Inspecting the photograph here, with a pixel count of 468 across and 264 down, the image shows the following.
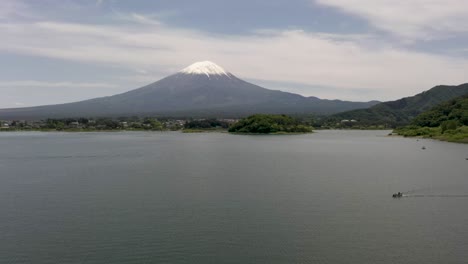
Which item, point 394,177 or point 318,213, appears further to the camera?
point 394,177

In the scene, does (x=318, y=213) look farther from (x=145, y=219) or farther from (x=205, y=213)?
(x=145, y=219)

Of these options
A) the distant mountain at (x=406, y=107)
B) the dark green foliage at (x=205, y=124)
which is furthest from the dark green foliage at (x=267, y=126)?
the distant mountain at (x=406, y=107)

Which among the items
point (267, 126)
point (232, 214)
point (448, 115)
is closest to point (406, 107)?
point (448, 115)

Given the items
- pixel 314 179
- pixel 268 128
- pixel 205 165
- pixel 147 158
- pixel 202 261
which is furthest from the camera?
pixel 268 128

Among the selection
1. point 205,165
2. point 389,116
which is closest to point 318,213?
point 205,165

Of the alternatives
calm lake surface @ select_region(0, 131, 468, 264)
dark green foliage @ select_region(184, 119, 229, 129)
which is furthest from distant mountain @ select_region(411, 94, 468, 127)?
calm lake surface @ select_region(0, 131, 468, 264)

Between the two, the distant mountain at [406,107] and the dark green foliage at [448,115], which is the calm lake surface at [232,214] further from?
the distant mountain at [406,107]
